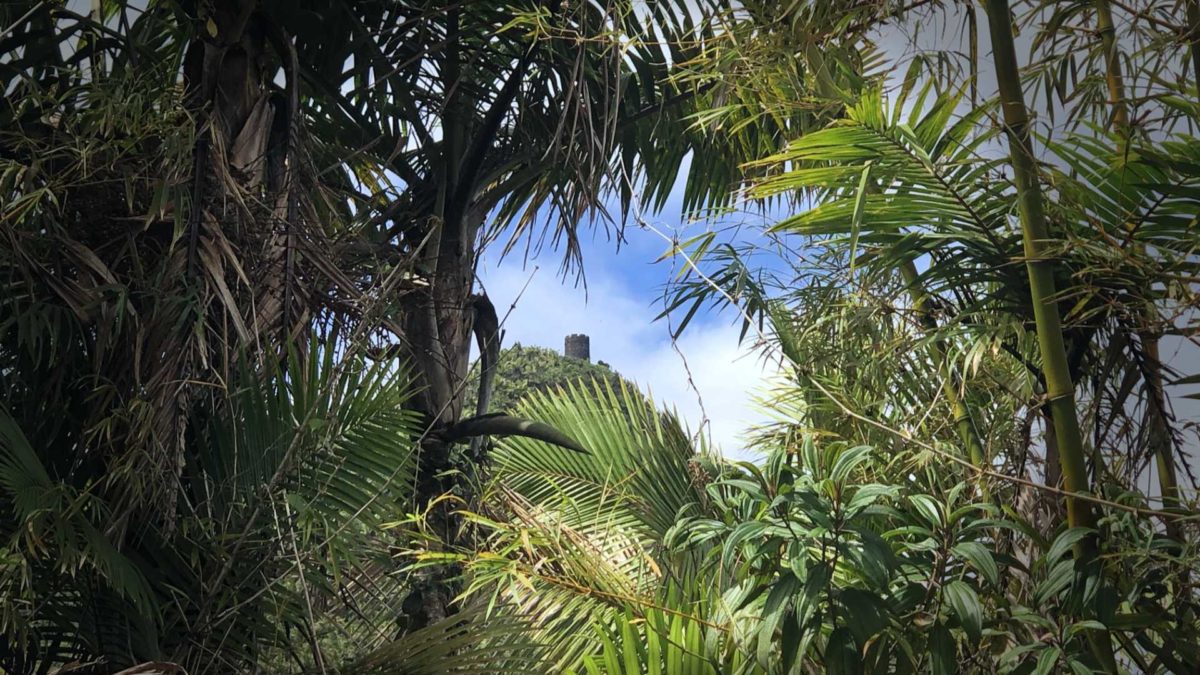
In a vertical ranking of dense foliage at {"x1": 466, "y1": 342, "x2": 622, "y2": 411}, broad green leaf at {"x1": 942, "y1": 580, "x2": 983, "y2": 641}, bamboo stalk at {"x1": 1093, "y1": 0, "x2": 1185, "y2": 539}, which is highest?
dense foliage at {"x1": 466, "y1": 342, "x2": 622, "y2": 411}

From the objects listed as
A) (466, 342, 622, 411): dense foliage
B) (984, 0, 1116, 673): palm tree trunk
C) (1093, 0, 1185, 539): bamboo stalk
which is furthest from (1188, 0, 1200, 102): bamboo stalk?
(466, 342, 622, 411): dense foliage

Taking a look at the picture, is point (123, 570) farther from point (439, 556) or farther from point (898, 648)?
point (898, 648)

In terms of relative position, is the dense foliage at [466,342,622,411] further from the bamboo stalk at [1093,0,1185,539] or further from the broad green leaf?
the broad green leaf

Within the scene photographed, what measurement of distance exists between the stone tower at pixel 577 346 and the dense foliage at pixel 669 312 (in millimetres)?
8788

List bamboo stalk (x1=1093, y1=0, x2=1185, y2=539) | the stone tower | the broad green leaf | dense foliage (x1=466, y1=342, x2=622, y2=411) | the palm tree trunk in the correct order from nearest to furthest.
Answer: the broad green leaf → the palm tree trunk → bamboo stalk (x1=1093, y1=0, x2=1185, y2=539) → dense foliage (x1=466, y1=342, x2=622, y2=411) → the stone tower

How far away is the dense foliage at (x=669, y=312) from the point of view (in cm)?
156

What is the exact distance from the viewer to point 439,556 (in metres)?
2.32

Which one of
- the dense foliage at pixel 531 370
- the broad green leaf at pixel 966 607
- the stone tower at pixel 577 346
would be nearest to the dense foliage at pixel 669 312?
the broad green leaf at pixel 966 607

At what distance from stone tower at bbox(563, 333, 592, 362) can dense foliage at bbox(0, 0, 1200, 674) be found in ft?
28.8

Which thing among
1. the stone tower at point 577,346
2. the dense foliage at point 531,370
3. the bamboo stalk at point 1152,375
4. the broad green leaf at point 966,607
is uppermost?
the stone tower at point 577,346

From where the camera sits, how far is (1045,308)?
→ 155 centimetres

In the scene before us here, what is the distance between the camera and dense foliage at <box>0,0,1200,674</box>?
61.5 inches

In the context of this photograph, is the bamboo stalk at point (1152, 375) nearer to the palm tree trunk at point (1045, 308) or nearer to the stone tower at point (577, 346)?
the palm tree trunk at point (1045, 308)

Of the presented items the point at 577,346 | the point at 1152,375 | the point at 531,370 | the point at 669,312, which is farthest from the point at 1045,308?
the point at 577,346
